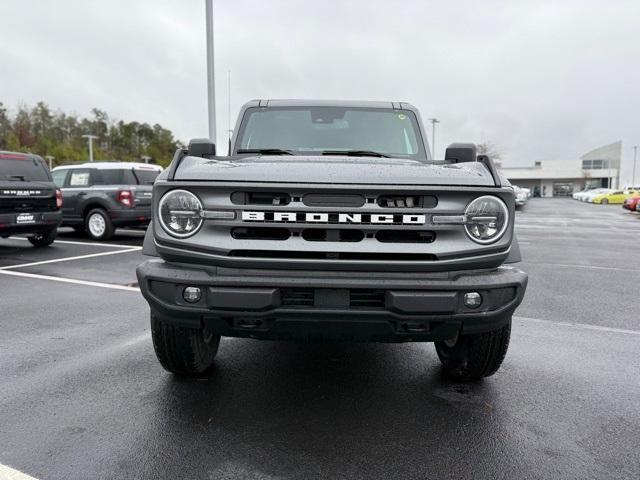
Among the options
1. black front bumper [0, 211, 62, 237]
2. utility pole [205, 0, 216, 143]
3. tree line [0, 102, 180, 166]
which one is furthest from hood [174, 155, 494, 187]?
tree line [0, 102, 180, 166]

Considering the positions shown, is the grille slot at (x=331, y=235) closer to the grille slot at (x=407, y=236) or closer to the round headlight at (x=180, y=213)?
the grille slot at (x=407, y=236)

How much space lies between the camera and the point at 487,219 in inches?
101

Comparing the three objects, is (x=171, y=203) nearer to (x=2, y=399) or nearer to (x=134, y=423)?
(x=134, y=423)

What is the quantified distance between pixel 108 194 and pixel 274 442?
9.93m

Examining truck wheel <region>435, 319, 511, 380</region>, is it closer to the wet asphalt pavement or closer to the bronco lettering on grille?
the wet asphalt pavement

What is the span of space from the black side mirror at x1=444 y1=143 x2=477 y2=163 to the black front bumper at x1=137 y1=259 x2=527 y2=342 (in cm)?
108

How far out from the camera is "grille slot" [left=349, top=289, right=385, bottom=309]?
2453 mm

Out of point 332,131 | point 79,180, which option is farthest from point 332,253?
point 79,180

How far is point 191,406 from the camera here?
115 inches

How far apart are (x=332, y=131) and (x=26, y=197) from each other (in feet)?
24.1

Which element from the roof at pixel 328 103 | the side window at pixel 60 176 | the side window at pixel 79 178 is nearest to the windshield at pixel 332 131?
the roof at pixel 328 103

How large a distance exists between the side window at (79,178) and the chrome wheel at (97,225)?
0.79 metres

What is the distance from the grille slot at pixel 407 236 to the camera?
2537 millimetres

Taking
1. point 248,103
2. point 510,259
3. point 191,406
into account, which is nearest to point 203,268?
point 191,406
